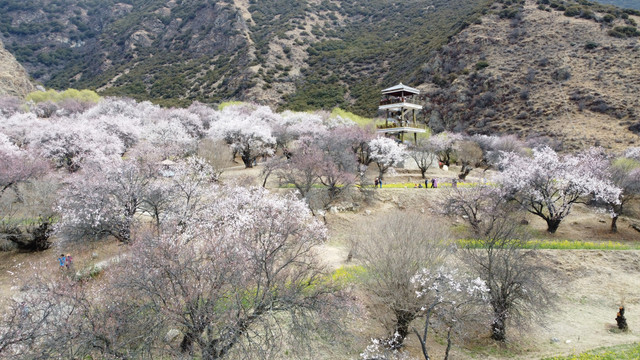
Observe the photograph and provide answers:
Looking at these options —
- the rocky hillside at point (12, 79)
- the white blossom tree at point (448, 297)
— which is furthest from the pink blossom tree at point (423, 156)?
the rocky hillside at point (12, 79)

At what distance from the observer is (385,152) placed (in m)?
34.3

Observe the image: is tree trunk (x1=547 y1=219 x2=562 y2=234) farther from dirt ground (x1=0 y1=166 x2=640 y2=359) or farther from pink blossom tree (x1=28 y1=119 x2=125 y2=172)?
pink blossom tree (x1=28 y1=119 x2=125 y2=172)

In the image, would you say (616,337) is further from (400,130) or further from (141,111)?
(141,111)

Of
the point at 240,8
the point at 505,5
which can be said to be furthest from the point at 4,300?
the point at 240,8

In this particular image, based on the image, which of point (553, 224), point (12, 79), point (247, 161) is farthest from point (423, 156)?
point (12, 79)

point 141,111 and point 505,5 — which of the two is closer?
point 141,111

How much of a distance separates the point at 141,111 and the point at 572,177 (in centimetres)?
4964

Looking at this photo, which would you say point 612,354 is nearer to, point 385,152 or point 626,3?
point 385,152

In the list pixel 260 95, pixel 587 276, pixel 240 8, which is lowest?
pixel 587 276

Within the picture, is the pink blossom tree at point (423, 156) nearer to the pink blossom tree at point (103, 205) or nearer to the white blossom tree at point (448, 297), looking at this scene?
the white blossom tree at point (448, 297)

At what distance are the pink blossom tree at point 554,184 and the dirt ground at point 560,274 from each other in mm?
2031

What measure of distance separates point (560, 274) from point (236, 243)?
60.7 ft

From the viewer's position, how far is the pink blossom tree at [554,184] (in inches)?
911

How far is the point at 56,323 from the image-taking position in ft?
30.3
